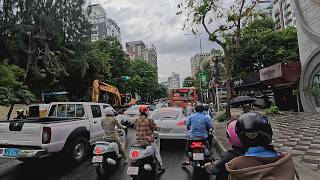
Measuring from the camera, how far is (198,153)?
7.06 meters

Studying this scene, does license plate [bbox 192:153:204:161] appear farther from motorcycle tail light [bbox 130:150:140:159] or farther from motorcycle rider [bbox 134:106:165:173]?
motorcycle tail light [bbox 130:150:140:159]

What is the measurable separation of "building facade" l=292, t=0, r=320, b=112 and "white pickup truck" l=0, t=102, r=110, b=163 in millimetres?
16319

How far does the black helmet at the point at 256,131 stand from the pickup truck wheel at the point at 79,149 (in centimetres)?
673

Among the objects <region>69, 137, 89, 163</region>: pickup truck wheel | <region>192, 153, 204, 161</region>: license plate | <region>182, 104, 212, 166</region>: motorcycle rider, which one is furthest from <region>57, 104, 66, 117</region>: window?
<region>192, 153, 204, 161</region>: license plate

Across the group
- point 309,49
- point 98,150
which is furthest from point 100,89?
point 98,150

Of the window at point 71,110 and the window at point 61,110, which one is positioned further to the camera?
the window at point 61,110

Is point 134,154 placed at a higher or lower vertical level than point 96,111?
lower

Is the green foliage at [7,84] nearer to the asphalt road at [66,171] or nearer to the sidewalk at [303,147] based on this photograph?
the asphalt road at [66,171]

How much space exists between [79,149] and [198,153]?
3.68 metres

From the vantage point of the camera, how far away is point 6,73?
749 inches

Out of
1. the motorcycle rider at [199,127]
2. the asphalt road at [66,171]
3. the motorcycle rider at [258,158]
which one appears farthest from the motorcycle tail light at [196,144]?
the motorcycle rider at [258,158]

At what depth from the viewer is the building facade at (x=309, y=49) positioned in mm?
20188

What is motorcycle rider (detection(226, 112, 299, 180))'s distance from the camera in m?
2.35

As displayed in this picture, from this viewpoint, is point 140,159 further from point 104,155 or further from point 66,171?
point 66,171
